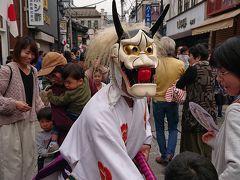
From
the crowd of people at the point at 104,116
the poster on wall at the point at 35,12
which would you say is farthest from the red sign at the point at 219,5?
the crowd of people at the point at 104,116

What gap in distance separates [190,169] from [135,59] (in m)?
0.61

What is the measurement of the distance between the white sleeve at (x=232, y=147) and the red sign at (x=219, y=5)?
37.1ft

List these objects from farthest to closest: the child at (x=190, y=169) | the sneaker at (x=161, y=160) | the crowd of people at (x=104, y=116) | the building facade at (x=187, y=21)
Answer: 1. the building facade at (x=187, y=21)
2. the sneaker at (x=161, y=160)
3. the crowd of people at (x=104, y=116)
4. the child at (x=190, y=169)

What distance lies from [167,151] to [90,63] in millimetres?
3127

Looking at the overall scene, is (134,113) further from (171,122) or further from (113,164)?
(171,122)

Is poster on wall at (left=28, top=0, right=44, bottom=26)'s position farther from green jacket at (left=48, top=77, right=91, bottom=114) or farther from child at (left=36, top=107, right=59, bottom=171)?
green jacket at (left=48, top=77, right=91, bottom=114)

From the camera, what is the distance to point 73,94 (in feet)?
9.31

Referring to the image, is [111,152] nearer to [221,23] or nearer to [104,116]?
[104,116]

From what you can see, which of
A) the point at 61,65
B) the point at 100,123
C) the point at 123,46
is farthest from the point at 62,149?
the point at 61,65

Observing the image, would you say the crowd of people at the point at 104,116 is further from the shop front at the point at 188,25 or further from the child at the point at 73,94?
the shop front at the point at 188,25

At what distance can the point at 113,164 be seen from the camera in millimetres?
1666

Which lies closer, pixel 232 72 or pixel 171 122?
pixel 232 72

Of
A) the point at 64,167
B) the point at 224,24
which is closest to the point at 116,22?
the point at 64,167

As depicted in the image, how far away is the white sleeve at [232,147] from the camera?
5.11 feet
